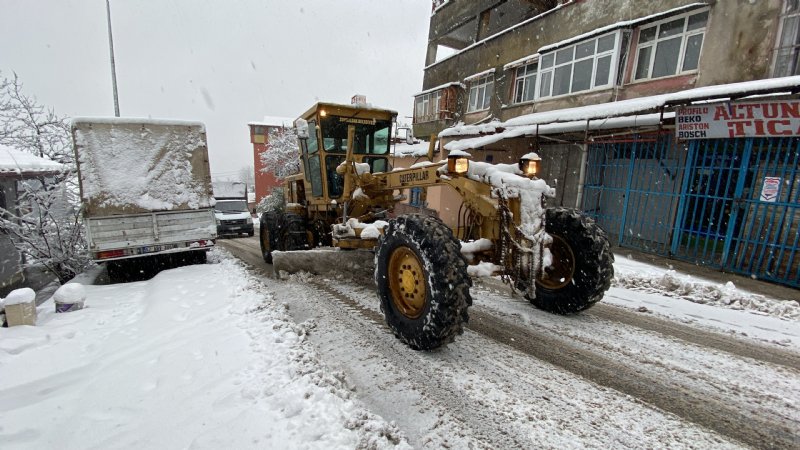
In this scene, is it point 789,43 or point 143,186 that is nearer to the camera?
point 143,186

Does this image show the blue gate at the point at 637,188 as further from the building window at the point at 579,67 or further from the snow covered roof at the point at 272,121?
the snow covered roof at the point at 272,121

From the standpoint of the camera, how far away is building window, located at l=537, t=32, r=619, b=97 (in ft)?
31.8

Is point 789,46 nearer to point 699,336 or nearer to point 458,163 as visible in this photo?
point 699,336

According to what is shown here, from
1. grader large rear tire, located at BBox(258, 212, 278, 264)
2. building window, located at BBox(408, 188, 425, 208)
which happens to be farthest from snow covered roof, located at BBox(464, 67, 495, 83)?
grader large rear tire, located at BBox(258, 212, 278, 264)

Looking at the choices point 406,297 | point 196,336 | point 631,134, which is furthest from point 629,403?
point 631,134

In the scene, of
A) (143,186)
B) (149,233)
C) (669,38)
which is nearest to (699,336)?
(149,233)

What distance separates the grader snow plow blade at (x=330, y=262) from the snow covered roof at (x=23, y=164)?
21.1 feet

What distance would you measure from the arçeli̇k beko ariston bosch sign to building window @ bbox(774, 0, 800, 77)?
1825 mm

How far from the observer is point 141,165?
639 centimetres

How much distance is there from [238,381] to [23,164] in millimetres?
9486

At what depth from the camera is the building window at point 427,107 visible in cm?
1777

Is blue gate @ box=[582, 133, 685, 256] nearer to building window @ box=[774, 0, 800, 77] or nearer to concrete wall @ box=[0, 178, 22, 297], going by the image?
building window @ box=[774, 0, 800, 77]

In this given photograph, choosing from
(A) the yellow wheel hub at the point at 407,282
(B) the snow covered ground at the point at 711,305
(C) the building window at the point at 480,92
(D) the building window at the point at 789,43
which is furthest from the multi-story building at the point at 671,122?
(A) the yellow wheel hub at the point at 407,282

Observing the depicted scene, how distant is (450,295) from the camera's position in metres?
2.50
